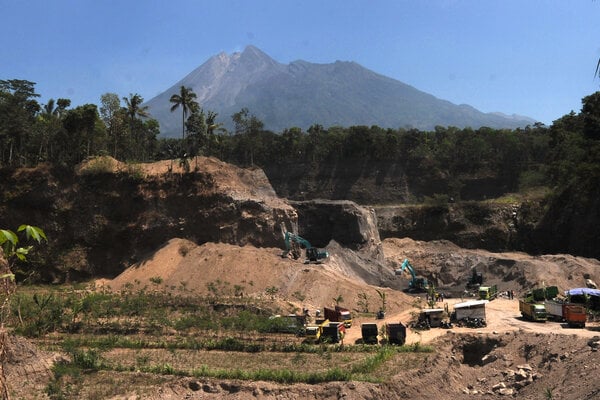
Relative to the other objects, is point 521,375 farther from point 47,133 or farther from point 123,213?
point 47,133

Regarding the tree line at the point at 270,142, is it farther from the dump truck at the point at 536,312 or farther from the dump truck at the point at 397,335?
the dump truck at the point at 397,335

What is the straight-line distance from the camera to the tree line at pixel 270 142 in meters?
55.7

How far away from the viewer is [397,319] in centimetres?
3662

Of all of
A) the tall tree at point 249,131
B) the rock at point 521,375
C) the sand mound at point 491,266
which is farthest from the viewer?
the tall tree at point 249,131

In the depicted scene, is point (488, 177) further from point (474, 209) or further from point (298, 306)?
point (298, 306)

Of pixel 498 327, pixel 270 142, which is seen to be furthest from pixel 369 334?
pixel 270 142

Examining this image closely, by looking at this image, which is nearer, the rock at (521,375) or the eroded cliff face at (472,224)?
the rock at (521,375)

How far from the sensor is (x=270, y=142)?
338 feet

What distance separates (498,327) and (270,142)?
7612 centimetres

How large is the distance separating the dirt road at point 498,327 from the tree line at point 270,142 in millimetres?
27295

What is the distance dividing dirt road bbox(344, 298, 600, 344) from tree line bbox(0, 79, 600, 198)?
89.6ft

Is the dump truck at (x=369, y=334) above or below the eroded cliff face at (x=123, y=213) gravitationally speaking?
below

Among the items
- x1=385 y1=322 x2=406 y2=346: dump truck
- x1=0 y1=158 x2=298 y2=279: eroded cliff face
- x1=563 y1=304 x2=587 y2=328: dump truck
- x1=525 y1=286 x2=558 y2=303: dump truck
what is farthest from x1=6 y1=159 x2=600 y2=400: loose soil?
x1=0 y1=158 x2=298 y2=279: eroded cliff face

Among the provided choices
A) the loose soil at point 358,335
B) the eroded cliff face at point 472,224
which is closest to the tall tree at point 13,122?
the loose soil at point 358,335
